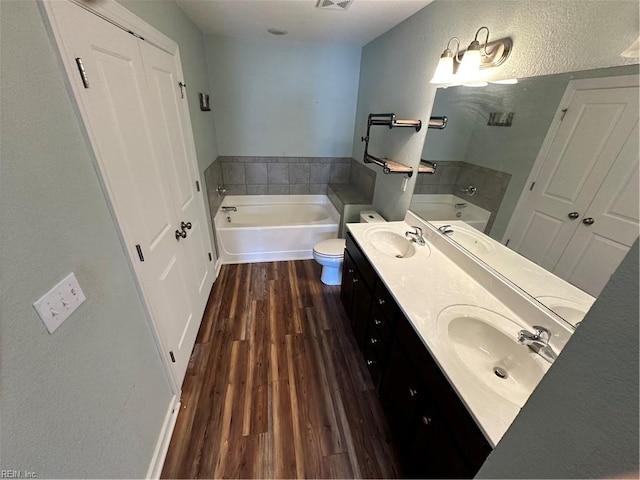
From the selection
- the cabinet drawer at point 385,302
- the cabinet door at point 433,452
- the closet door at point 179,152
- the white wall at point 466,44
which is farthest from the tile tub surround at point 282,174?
the cabinet door at point 433,452

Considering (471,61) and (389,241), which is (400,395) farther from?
(471,61)

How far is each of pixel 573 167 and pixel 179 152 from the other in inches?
82.8

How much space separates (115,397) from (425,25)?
2.74 m

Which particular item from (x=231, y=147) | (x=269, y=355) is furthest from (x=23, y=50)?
(x=231, y=147)

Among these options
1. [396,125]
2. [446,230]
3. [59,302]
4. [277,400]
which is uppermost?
[396,125]

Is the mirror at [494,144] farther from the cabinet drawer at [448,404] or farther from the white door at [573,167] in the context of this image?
the cabinet drawer at [448,404]

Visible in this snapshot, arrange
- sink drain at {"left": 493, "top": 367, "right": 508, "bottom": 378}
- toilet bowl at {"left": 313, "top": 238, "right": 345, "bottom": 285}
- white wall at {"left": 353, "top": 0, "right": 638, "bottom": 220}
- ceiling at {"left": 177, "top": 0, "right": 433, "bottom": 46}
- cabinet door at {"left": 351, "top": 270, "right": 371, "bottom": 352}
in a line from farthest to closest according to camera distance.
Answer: toilet bowl at {"left": 313, "top": 238, "right": 345, "bottom": 285} → ceiling at {"left": 177, "top": 0, "right": 433, "bottom": 46} → cabinet door at {"left": 351, "top": 270, "right": 371, "bottom": 352} → sink drain at {"left": 493, "top": 367, "right": 508, "bottom": 378} → white wall at {"left": 353, "top": 0, "right": 638, "bottom": 220}

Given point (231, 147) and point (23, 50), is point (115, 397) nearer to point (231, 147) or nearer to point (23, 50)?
point (23, 50)

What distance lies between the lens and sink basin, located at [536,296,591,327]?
92 centimetres

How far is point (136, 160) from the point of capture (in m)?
1.19

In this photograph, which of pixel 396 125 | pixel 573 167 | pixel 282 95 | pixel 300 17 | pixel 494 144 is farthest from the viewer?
pixel 282 95

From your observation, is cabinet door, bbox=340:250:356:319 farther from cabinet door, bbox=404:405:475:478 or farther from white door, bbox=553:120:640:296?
white door, bbox=553:120:640:296

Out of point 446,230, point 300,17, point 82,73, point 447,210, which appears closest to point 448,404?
point 446,230

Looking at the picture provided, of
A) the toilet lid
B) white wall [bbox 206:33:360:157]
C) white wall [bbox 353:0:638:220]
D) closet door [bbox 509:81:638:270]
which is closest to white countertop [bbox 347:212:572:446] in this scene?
closet door [bbox 509:81:638:270]
